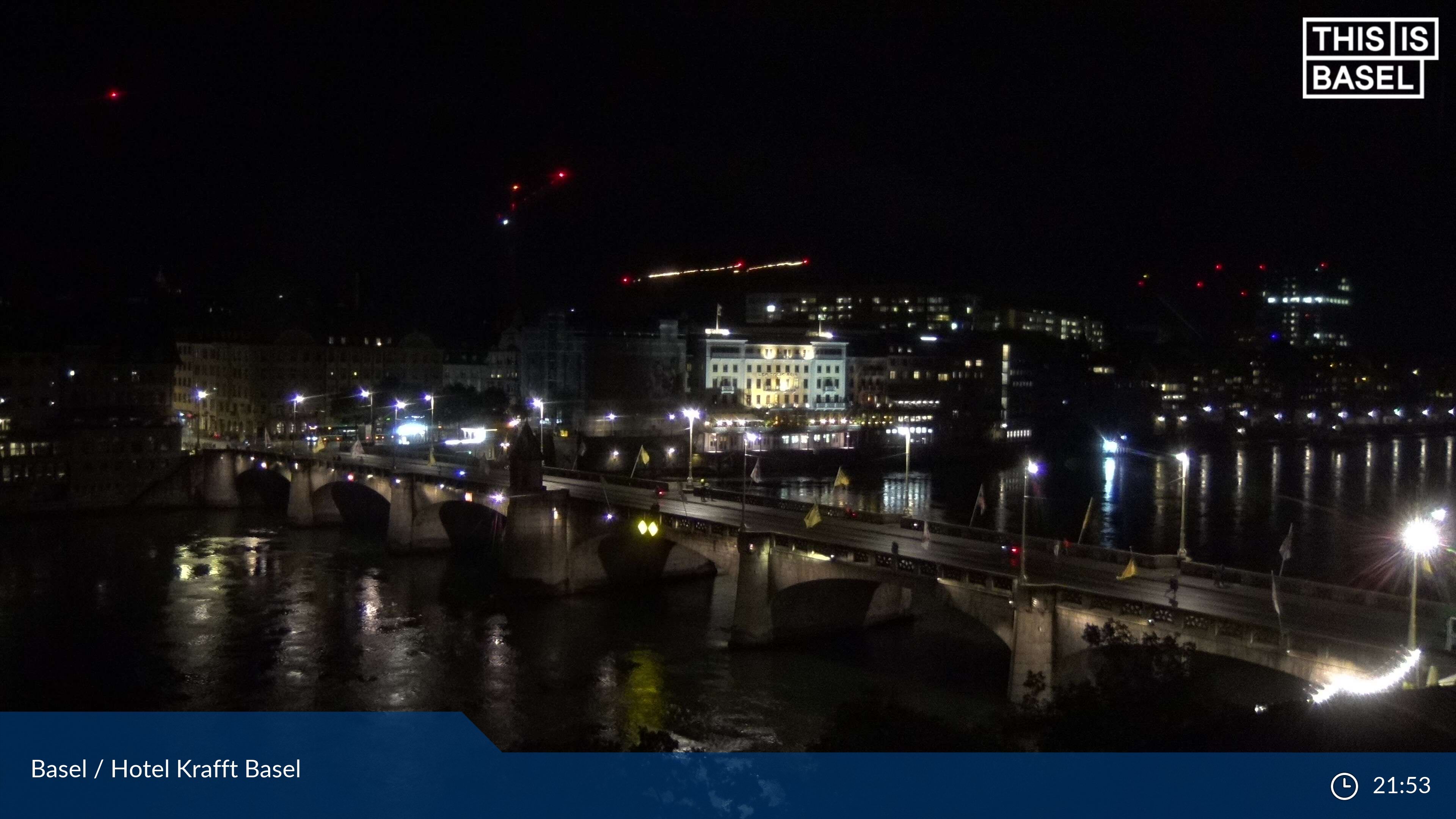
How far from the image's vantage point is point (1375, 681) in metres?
18.2

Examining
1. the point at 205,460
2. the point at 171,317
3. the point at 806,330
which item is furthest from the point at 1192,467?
the point at 171,317

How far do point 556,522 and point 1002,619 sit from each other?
20.4 meters

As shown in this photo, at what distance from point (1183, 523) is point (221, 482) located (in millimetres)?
55508

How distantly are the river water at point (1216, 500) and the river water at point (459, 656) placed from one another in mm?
12851

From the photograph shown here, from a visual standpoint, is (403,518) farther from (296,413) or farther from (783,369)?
(783,369)

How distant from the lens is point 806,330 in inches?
5059

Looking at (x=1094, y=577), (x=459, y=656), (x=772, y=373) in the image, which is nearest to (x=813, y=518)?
(x=1094, y=577)

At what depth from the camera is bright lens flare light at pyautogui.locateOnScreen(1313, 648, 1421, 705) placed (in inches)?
663

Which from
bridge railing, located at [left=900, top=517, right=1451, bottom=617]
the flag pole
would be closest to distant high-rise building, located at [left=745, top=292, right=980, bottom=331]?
the flag pole

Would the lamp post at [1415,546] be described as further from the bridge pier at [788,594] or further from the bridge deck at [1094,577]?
the bridge pier at [788,594]

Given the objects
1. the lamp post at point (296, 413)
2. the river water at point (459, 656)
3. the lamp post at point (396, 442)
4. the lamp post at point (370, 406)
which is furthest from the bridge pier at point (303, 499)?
the lamp post at point (296, 413)

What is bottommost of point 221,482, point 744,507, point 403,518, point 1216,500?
point 1216,500

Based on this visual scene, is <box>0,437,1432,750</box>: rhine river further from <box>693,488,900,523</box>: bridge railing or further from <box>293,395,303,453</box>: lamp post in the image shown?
<box>293,395,303,453</box>: lamp post

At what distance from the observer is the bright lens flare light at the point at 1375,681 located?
1683 centimetres
